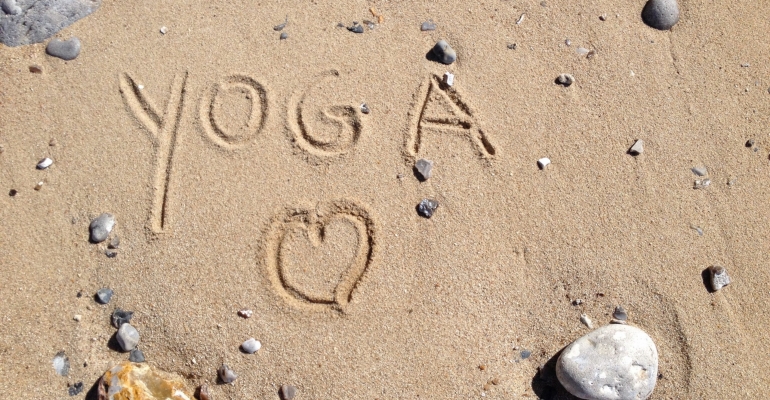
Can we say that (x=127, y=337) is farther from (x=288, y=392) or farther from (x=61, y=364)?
(x=288, y=392)

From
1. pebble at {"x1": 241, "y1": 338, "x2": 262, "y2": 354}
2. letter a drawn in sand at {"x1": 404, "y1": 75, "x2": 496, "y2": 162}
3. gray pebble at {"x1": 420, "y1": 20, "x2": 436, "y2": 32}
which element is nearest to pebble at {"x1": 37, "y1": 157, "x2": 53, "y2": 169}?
pebble at {"x1": 241, "y1": 338, "x2": 262, "y2": 354}

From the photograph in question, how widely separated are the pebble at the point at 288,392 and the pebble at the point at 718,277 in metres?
2.06

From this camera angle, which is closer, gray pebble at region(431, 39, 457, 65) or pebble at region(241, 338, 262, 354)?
pebble at region(241, 338, 262, 354)

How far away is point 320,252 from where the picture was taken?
274 cm

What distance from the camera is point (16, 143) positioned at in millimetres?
2838

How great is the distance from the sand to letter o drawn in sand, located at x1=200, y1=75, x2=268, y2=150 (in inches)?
0.4

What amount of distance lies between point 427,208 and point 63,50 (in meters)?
2.07

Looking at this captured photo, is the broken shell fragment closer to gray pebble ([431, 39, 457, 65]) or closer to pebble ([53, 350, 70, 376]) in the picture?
pebble ([53, 350, 70, 376])

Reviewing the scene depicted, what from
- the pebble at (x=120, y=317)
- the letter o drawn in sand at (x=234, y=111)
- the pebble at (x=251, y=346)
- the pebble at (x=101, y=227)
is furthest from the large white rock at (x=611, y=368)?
the pebble at (x=101, y=227)

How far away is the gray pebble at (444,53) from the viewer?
2971mm

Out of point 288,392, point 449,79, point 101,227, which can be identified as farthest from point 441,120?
point 101,227

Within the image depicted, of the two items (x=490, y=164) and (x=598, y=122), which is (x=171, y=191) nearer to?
(x=490, y=164)

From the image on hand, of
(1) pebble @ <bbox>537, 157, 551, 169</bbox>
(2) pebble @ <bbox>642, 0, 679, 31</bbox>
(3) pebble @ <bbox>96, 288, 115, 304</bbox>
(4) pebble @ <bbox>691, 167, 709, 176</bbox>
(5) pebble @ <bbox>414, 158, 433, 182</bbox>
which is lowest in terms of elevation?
(3) pebble @ <bbox>96, 288, 115, 304</bbox>

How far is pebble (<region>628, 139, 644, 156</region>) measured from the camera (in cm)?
290
